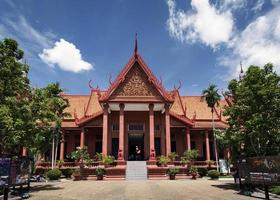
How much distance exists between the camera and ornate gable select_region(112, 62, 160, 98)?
26.7m

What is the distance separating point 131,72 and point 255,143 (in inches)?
582

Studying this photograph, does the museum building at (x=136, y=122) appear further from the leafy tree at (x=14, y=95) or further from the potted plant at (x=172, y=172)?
the leafy tree at (x=14, y=95)

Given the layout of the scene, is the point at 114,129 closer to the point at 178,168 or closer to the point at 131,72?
the point at 131,72

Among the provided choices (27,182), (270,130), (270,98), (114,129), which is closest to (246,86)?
(270,98)

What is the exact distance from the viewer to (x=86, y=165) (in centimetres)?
2436

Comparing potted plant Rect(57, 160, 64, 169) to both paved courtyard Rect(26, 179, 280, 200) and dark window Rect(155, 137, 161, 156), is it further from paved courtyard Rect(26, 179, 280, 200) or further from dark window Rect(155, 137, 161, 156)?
paved courtyard Rect(26, 179, 280, 200)

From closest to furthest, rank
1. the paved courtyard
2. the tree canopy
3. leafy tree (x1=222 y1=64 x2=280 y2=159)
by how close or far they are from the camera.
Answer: the paved courtyard → the tree canopy → leafy tree (x1=222 y1=64 x2=280 y2=159)

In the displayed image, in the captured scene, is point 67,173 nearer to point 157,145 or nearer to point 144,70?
point 157,145

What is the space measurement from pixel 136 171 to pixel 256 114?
40.7ft

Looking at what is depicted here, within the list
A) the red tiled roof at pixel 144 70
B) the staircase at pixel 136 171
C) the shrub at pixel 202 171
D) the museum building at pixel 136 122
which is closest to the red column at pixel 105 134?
the museum building at pixel 136 122

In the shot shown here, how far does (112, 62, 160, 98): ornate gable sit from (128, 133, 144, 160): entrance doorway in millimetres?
6034

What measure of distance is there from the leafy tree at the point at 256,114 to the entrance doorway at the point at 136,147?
15.8m

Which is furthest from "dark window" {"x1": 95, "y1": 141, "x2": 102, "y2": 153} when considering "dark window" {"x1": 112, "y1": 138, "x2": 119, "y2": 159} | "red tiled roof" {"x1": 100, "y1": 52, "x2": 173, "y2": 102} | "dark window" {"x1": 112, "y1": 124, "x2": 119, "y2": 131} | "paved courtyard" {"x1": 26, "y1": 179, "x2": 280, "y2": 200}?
"paved courtyard" {"x1": 26, "y1": 179, "x2": 280, "y2": 200}

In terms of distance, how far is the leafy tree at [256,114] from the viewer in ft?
46.7
